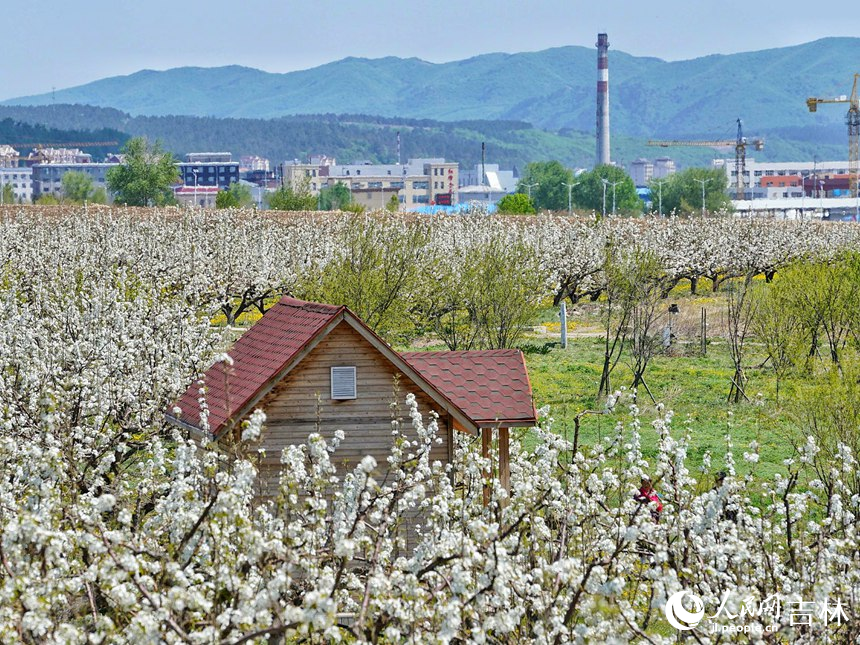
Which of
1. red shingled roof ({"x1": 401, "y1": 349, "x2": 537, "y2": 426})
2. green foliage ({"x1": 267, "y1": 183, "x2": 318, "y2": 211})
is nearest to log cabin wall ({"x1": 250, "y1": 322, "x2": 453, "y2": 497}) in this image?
red shingled roof ({"x1": 401, "y1": 349, "x2": 537, "y2": 426})

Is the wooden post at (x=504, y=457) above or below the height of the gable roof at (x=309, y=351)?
below

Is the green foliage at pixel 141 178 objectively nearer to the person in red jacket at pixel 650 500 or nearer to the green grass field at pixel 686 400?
the green grass field at pixel 686 400

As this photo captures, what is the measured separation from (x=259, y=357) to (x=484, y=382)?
139 inches

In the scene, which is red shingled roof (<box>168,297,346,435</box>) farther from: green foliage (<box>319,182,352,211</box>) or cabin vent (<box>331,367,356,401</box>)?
green foliage (<box>319,182,352,211</box>)

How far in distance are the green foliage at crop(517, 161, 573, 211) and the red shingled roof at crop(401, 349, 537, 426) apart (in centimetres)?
14197

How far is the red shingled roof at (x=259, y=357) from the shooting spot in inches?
732

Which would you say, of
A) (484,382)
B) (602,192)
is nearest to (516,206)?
(602,192)

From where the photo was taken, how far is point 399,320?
37531mm

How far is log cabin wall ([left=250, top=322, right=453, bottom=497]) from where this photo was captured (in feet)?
62.3

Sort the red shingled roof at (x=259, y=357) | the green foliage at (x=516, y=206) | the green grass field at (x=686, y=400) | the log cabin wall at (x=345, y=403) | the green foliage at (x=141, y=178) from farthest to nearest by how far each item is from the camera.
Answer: the green foliage at (x=141, y=178) → the green foliage at (x=516, y=206) → the green grass field at (x=686, y=400) → the log cabin wall at (x=345, y=403) → the red shingled roof at (x=259, y=357)

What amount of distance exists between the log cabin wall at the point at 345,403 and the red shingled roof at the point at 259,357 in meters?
0.26

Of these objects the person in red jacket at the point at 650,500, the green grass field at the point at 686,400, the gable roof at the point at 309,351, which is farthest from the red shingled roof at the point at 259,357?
the green grass field at the point at 686,400

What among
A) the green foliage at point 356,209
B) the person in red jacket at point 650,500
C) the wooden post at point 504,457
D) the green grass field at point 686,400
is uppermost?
the green foliage at point 356,209

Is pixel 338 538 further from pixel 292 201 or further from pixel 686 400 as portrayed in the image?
pixel 292 201
